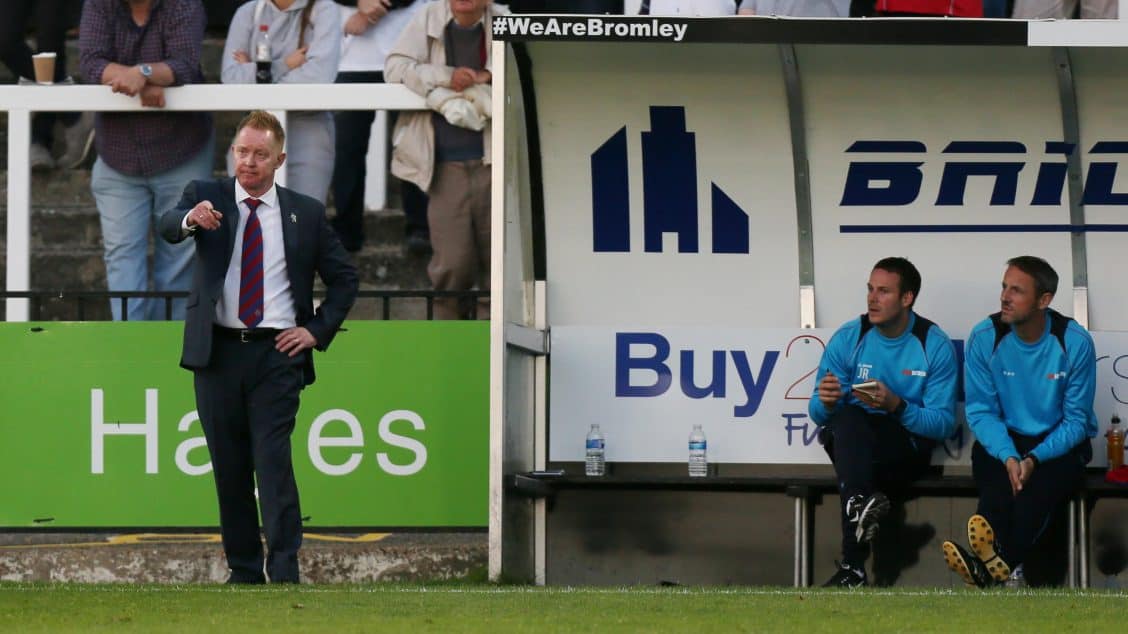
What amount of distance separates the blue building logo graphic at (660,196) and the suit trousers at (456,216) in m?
0.74

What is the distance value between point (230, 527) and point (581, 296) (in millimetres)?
2220

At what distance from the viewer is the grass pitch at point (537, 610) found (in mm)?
6215

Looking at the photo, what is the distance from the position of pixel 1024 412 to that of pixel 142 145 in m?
4.42

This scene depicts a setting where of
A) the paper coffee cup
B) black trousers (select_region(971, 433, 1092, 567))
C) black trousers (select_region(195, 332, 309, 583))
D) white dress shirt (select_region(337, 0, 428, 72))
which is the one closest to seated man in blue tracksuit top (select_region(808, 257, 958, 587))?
black trousers (select_region(971, 433, 1092, 567))

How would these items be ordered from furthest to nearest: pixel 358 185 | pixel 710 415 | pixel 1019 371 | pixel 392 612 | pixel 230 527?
pixel 358 185 < pixel 710 415 < pixel 1019 371 < pixel 230 527 < pixel 392 612

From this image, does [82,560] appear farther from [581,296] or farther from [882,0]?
[882,0]

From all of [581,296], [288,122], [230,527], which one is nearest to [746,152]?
[581,296]

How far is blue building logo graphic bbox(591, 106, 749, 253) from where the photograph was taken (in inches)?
367

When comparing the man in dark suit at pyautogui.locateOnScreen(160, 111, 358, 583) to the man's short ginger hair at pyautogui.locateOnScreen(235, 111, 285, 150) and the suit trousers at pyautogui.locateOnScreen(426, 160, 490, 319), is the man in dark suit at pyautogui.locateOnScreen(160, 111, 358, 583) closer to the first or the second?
the man's short ginger hair at pyautogui.locateOnScreen(235, 111, 285, 150)

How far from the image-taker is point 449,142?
9.82 m

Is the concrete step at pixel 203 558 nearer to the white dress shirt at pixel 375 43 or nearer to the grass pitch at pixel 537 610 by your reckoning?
the grass pitch at pixel 537 610

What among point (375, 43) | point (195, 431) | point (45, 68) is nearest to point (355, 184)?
point (375, 43)

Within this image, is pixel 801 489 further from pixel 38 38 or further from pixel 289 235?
pixel 38 38

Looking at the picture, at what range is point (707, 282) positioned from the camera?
9391 millimetres
